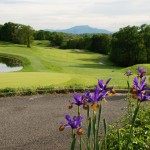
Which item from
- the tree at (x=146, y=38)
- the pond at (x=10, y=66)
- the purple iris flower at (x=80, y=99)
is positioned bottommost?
the pond at (x=10, y=66)

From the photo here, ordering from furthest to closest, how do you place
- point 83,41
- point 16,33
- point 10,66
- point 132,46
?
point 83,41
point 16,33
point 132,46
point 10,66

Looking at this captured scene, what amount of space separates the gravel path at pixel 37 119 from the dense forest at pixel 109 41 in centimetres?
5750

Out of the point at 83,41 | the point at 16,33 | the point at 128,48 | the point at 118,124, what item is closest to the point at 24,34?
the point at 16,33

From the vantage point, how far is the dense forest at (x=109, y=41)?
70.8 meters

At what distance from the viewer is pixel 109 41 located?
308ft

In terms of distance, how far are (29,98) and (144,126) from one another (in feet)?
22.0

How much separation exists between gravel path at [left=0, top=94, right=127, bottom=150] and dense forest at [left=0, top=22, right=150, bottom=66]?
57.5 m

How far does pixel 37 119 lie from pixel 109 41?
84140 mm

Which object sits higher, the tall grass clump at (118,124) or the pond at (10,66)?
the tall grass clump at (118,124)

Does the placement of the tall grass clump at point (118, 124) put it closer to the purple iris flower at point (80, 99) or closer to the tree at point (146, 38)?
the purple iris flower at point (80, 99)

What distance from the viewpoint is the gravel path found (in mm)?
8969

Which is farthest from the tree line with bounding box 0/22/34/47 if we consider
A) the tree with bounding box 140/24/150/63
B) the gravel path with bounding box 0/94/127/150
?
the gravel path with bounding box 0/94/127/150

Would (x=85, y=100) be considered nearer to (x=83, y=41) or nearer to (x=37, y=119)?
(x=37, y=119)

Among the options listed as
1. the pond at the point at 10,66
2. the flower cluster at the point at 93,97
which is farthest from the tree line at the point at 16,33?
the flower cluster at the point at 93,97
